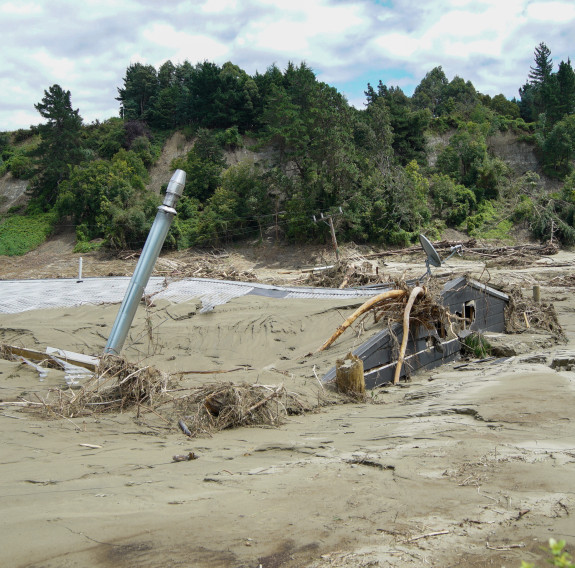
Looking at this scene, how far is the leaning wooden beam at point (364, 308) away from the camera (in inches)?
381

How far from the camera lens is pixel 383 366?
9352 millimetres

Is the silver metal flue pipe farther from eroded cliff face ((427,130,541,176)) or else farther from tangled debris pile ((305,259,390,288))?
eroded cliff face ((427,130,541,176))

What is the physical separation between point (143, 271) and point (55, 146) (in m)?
44.4

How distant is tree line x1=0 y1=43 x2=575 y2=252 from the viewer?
3597 centimetres

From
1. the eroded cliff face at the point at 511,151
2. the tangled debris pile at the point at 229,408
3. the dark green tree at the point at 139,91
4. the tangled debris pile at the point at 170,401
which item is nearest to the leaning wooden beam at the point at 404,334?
the tangled debris pile at the point at 170,401

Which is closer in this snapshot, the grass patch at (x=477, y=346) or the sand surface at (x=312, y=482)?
the sand surface at (x=312, y=482)

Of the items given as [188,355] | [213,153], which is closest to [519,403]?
[188,355]

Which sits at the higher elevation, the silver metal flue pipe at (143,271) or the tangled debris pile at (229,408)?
the silver metal flue pipe at (143,271)

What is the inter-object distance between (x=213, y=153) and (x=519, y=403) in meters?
42.9

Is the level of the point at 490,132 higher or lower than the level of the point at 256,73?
lower

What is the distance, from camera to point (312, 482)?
13.9 feet

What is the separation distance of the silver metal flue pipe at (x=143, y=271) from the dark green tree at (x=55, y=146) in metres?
42.8

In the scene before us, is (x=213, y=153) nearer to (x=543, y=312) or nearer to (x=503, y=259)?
(x=503, y=259)

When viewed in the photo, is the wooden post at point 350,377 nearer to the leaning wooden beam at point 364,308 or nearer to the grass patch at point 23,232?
the leaning wooden beam at point 364,308
